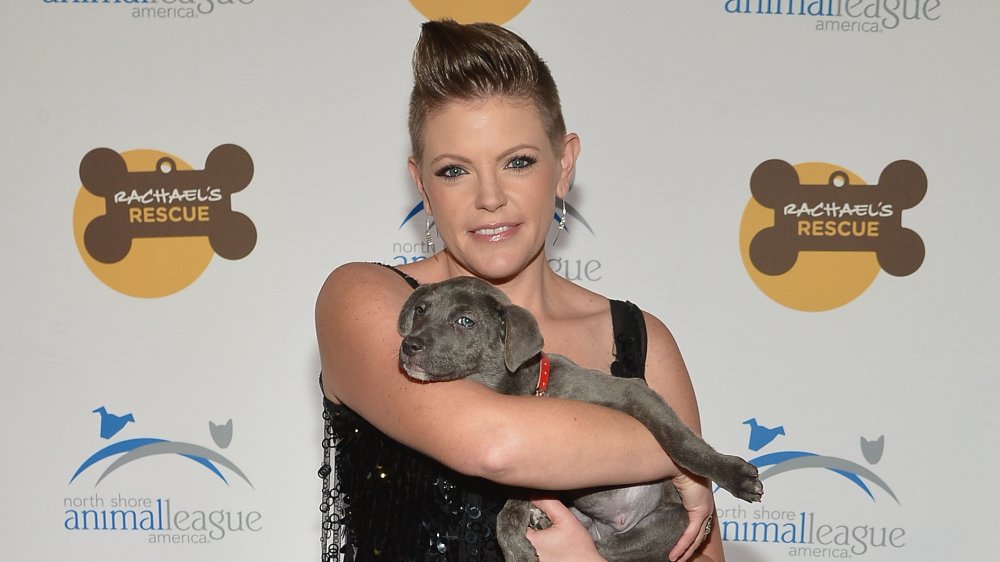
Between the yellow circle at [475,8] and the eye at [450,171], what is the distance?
1.22m

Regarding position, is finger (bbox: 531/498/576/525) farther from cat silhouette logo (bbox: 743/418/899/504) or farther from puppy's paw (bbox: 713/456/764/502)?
cat silhouette logo (bbox: 743/418/899/504)

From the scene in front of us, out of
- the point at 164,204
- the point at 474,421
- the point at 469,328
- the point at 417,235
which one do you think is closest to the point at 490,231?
the point at 469,328

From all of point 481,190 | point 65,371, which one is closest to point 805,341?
point 481,190

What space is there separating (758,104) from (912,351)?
1.01m

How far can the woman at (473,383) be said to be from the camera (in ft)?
4.27

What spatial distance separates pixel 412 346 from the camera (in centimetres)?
136

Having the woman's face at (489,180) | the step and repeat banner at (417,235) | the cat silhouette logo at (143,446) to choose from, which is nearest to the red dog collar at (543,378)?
the woman's face at (489,180)

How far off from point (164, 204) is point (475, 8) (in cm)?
125

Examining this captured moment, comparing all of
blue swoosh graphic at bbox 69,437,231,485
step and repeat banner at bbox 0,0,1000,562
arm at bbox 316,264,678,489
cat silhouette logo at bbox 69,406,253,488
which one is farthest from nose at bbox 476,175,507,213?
blue swoosh graphic at bbox 69,437,231,485

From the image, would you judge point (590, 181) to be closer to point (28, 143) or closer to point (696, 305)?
point (696, 305)

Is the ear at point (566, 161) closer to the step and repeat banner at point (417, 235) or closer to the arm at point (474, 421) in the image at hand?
the arm at point (474, 421)

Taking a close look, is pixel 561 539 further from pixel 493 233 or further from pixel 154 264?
pixel 154 264

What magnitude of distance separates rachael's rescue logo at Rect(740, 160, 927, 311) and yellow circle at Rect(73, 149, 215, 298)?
1.88 metres

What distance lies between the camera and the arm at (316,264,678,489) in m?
1.27
